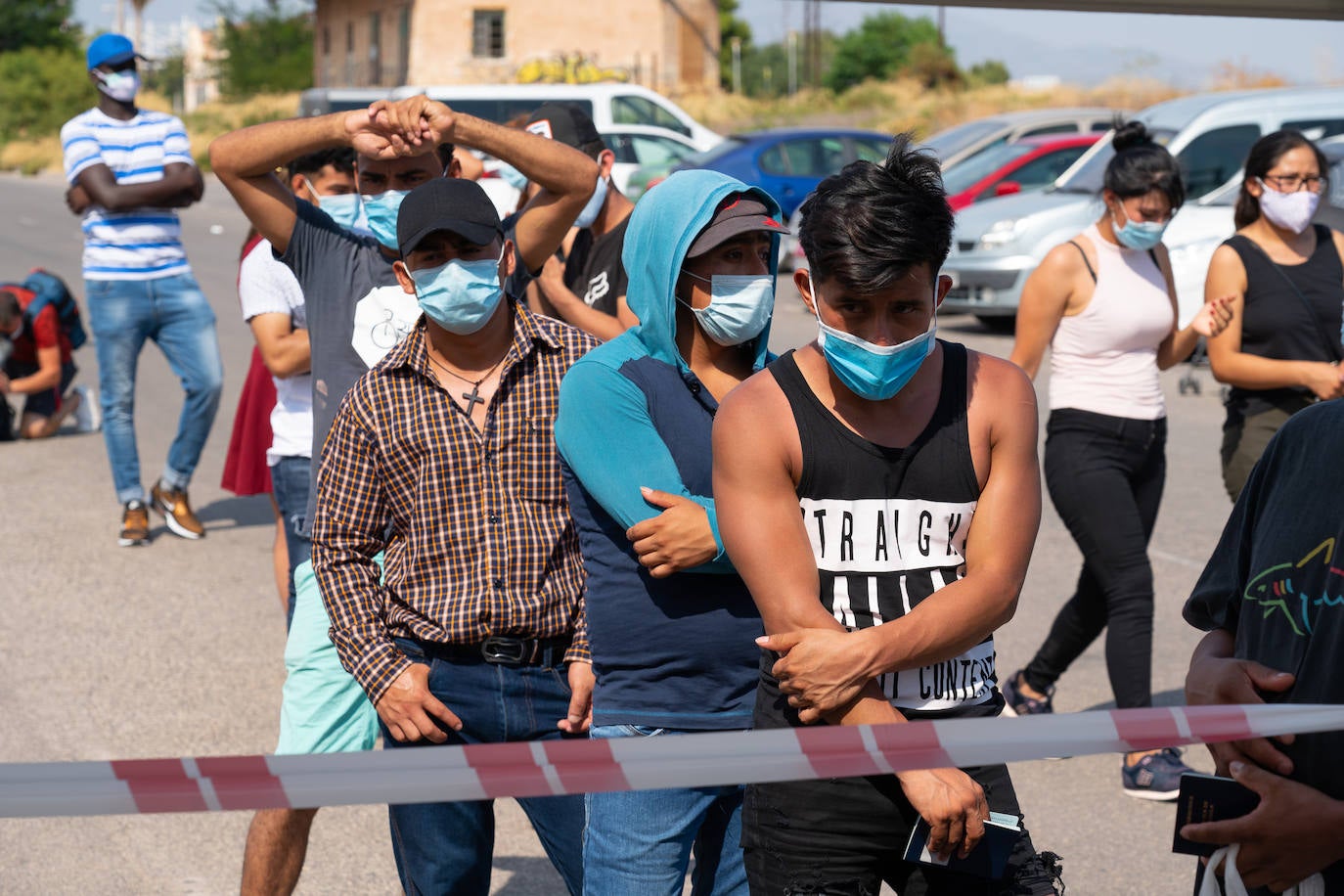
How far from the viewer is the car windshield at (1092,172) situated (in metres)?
15.5

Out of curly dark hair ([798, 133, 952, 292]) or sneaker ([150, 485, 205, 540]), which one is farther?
sneaker ([150, 485, 205, 540])

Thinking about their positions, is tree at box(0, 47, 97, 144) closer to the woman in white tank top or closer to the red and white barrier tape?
the woman in white tank top

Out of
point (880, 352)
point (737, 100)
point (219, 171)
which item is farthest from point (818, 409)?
point (737, 100)

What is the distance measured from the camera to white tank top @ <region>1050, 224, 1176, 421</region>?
542 centimetres

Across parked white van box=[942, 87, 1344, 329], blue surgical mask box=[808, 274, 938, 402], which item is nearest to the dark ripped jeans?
blue surgical mask box=[808, 274, 938, 402]

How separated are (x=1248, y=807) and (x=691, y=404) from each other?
1328 mm

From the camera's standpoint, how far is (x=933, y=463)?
2.60 m

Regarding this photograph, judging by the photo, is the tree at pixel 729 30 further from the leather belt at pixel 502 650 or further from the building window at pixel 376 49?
the leather belt at pixel 502 650

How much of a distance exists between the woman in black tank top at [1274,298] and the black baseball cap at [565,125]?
2286mm

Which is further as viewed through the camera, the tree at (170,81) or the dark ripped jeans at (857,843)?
the tree at (170,81)

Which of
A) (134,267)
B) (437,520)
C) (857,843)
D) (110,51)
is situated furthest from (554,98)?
(857,843)

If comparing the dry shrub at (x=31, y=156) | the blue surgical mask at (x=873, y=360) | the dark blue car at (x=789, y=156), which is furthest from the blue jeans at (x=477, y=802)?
the dry shrub at (x=31, y=156)

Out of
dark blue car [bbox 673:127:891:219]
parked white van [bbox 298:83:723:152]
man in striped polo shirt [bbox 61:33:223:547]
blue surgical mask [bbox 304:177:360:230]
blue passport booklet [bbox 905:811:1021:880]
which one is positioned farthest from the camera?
parked white van [bbox 298:83:723:152]

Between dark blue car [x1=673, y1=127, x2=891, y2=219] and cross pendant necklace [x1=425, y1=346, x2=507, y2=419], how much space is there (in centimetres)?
1650
